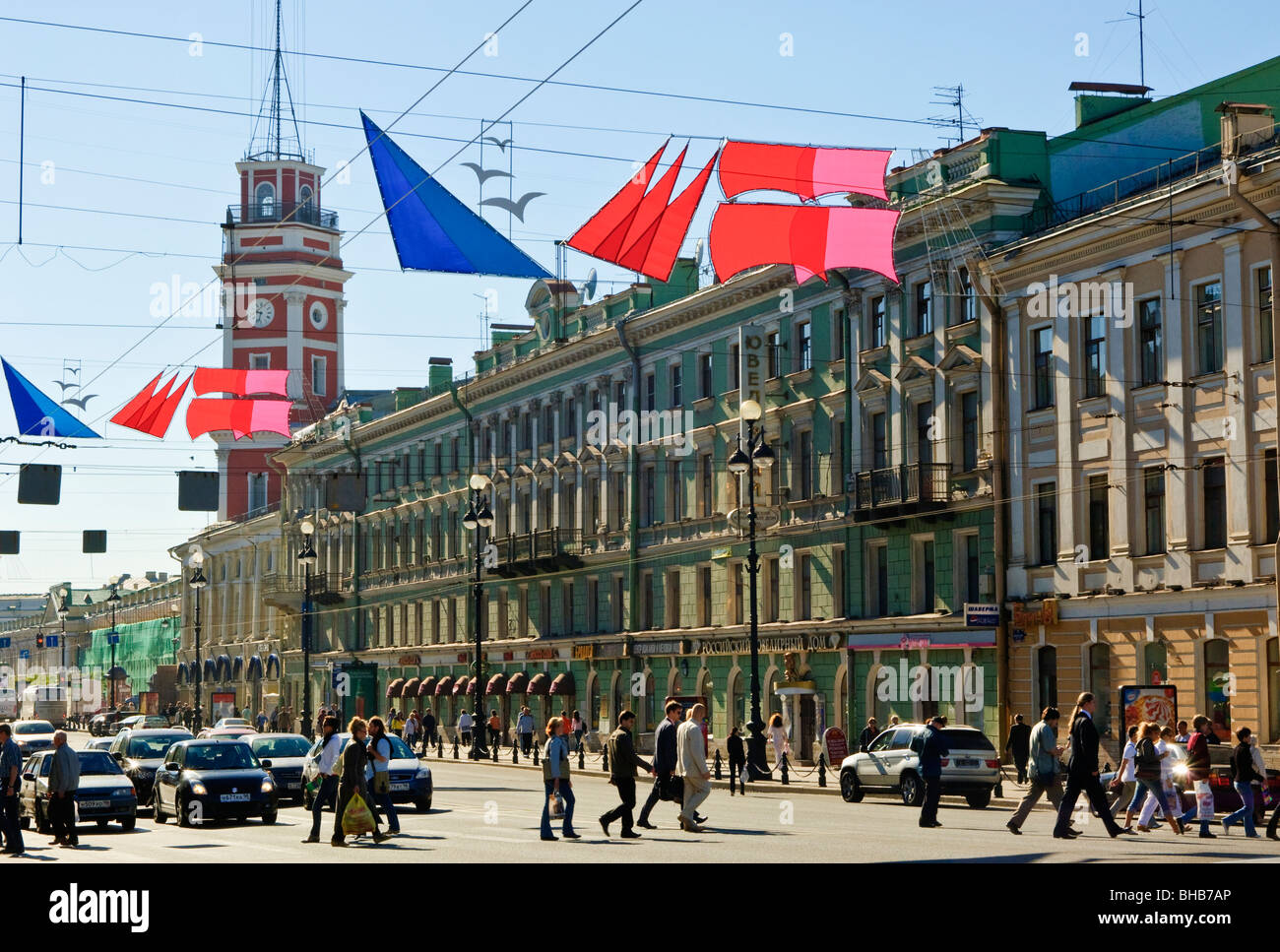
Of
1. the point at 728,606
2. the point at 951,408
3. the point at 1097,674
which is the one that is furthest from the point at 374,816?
the point at 728,606

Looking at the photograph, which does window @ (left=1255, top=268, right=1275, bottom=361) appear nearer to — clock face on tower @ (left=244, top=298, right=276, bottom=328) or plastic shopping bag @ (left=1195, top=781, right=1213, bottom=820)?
plastic shopping bag @ (left=1195, top=781, right=1213, bottom=820)

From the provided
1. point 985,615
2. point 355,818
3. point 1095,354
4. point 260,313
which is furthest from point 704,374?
point 260,313

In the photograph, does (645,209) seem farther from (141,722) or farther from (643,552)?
(141,722)

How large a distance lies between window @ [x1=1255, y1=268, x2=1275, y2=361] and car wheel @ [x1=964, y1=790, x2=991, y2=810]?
34.0ft

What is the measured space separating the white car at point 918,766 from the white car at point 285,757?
10.3m

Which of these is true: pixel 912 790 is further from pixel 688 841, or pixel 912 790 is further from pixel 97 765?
pixel 97 765

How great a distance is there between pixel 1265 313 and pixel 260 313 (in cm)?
7647

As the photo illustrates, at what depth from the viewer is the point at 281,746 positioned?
35219mm

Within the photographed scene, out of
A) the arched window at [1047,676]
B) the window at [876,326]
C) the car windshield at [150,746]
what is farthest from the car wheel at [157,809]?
the window at [876,326]

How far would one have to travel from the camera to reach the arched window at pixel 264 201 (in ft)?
361

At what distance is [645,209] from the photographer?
95.1 feet

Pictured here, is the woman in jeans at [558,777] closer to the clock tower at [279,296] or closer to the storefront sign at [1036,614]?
the storefront sign at [1036,614]

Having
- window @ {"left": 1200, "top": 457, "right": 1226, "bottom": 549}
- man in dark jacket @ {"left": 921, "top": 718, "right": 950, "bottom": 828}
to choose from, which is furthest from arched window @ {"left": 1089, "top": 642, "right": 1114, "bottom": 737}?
man in dark jacket @ {"left": 921, "top": 718, "right": 950, "bottom": 828}

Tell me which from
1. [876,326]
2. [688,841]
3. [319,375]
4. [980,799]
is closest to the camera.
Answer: [688,841]
